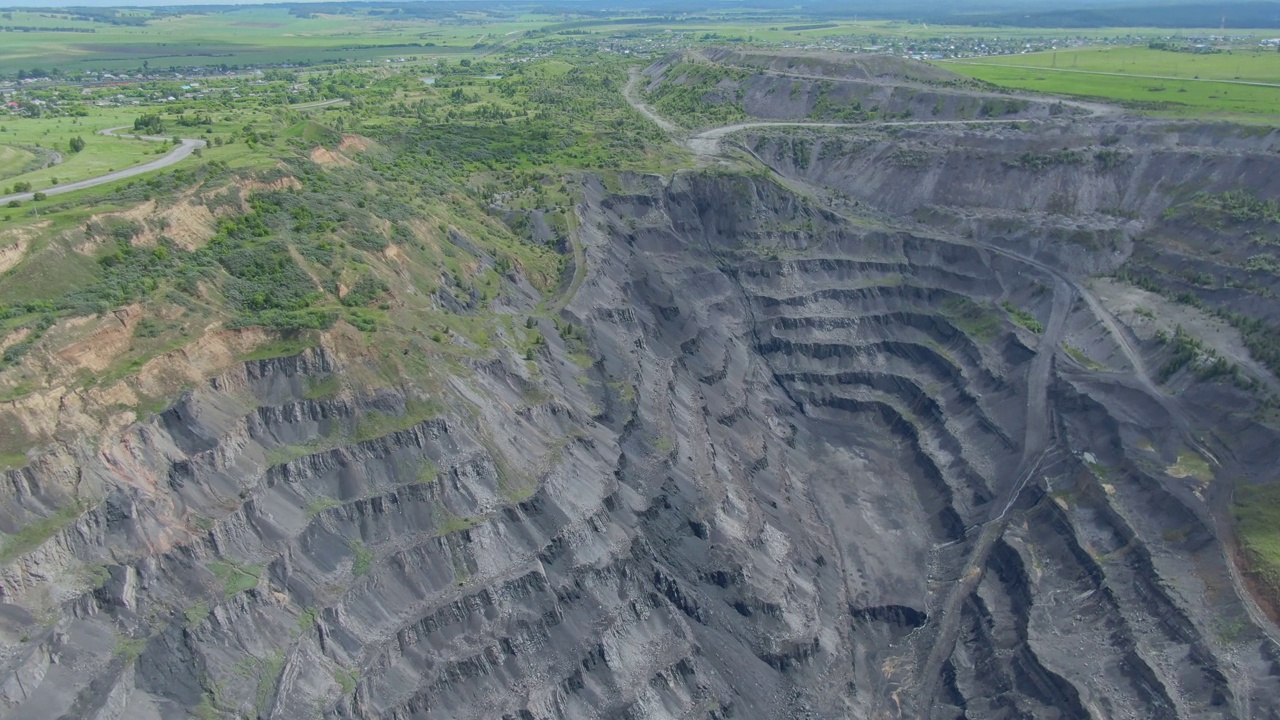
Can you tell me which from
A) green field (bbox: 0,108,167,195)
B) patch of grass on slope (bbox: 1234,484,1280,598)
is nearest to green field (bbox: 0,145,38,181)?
green field (bbox: 0,108,167,195)

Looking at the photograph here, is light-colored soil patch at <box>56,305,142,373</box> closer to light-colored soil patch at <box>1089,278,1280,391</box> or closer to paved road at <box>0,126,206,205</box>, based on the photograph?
paved road at <box>0,126,206,205</box>

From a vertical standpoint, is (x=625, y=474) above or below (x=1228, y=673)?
above

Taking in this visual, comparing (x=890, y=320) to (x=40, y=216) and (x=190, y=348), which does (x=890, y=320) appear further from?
(x=40, y=216)

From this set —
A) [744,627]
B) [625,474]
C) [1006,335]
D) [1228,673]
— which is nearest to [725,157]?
[1006,335]

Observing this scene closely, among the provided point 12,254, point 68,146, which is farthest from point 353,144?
point 12,254

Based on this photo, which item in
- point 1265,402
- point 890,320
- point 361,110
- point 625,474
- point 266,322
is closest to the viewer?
point 266,322

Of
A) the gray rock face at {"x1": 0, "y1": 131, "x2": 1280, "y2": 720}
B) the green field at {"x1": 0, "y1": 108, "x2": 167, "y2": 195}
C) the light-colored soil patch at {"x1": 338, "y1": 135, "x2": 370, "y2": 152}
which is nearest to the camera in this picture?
the gray rock face at {"x1": 0, "y1": 131, "x2": 1280, "y2": 720}

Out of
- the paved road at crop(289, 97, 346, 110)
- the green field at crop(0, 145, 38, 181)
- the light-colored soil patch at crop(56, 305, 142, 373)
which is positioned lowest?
the light-colored soil patch at crop(56, 305, 142, 373)
